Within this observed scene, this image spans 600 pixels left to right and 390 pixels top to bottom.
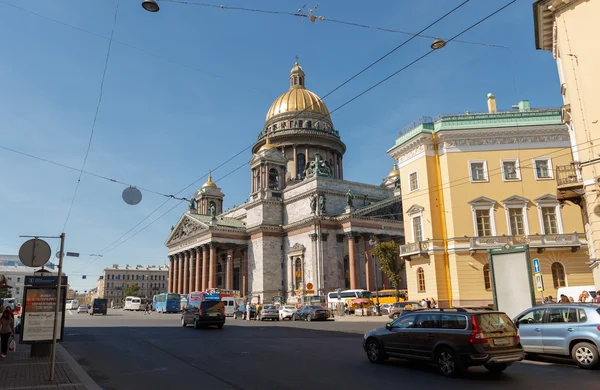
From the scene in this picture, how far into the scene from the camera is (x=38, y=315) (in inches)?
528

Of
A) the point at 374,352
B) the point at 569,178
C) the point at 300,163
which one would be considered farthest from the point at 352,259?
the point at 374,352

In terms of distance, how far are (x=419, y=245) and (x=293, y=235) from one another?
32152 mm

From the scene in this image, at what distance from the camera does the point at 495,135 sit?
32.6m

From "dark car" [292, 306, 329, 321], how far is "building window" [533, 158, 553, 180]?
18.7 m

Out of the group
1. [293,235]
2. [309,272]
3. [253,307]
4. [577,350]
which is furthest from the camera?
[293,235]

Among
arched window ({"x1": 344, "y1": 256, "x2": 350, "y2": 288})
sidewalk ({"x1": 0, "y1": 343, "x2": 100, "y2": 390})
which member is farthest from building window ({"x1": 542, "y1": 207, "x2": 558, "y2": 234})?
arched window ({"x1": 344, "y1": 256, "x2": 350, "y2": 288})

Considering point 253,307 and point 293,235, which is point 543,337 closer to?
point 253,307

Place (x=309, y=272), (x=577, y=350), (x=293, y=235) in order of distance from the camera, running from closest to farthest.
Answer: (x=577, y=350)
(x=309, y=272)
(x=293, y=235)

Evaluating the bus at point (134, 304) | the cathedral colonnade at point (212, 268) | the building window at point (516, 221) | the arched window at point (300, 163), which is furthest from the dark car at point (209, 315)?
the bus at point (134, 304)

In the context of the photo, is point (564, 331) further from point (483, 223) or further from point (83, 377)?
point (483, 223)

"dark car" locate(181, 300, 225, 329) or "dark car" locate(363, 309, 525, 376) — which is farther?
"dark car" locate(181, 300, 225, 329)

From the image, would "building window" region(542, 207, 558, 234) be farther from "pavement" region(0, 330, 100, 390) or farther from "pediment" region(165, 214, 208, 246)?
"pediment" region(165, 214, 208, 246)

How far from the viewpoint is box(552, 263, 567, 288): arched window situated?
30.9 metres

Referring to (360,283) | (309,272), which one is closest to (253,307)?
(309,272)
